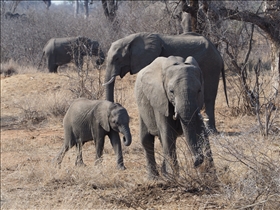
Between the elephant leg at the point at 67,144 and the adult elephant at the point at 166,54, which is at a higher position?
the adult elephant at the point at 166,54

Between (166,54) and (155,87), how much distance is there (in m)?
3.62

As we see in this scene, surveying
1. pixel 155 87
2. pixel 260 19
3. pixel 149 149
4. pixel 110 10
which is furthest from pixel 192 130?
pixel 110 10

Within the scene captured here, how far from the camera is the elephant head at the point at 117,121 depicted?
7266 mm

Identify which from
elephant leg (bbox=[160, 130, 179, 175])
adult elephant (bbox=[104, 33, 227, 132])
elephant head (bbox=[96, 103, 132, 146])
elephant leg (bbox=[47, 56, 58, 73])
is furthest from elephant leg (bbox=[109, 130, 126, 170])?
elephant leg (bbox=[47, 56, 58, 73])

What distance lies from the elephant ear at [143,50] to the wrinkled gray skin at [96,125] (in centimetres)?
185

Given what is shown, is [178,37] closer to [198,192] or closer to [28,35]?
[198,192]

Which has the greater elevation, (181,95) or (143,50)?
(181,95)

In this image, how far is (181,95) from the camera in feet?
18.1

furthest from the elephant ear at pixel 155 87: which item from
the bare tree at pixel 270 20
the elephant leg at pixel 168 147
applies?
the bare tree at pixel 270 20

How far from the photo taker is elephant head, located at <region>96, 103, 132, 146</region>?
23.8 feet

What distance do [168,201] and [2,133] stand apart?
5.63 meters

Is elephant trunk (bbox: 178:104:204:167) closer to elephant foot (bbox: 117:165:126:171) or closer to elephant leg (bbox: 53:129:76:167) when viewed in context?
elephant foot (bbox: 117:165:126:171)

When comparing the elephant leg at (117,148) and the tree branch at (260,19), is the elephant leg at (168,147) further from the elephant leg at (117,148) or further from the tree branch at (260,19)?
the tree branch at (260,19)

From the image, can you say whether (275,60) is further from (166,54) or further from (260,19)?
(166,54)
